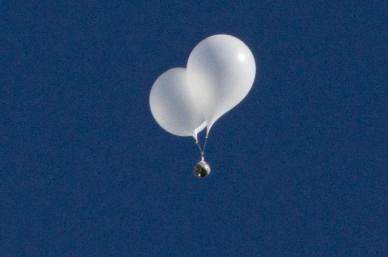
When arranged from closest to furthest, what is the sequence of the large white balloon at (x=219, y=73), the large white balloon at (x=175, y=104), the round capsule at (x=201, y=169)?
1. the large white balloon at (x=219, y=73)
2. the large white balloon at (x=175, y=104)
3. the round capsule at (x=201, y=169)

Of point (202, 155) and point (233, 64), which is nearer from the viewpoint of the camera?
point (233, 64)

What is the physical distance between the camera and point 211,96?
1316cm

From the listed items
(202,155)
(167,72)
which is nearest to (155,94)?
(167,72)

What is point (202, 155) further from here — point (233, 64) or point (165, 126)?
point (233, 64)

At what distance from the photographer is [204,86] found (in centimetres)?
1317

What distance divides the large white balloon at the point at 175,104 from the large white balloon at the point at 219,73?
0.52ft

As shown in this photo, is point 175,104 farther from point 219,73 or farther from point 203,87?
point 219,73

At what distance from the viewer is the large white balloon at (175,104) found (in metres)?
13.5

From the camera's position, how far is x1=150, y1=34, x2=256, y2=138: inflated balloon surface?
1304 centimetres

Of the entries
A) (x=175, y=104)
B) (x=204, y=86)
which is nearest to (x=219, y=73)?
(x=204, y=86)

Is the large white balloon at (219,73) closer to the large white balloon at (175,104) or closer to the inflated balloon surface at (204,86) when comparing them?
the inflated balloon surface at (204,86)

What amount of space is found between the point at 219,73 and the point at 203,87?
0.41 meters

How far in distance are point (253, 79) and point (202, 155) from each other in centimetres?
164

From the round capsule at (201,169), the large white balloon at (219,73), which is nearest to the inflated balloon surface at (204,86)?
the large white balloon at (219,73)
